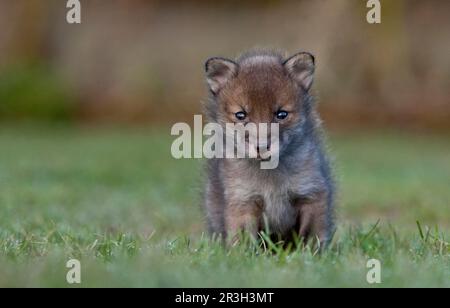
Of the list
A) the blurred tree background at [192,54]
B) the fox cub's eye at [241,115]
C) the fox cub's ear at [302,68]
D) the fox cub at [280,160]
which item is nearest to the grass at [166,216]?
the fox cub at [280,160]

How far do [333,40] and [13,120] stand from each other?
24.5ft

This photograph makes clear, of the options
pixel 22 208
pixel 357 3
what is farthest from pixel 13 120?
pixel 22 208

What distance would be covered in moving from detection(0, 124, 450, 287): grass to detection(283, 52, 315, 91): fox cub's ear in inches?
44.4

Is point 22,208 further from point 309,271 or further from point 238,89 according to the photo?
point 309,271

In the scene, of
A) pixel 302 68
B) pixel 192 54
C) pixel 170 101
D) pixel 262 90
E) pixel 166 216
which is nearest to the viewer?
pixel 262 90

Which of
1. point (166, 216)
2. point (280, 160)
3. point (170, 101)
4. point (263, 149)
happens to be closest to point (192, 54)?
point (170, 101)

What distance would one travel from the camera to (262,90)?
19.8 feet

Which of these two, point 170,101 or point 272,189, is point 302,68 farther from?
point 170,101

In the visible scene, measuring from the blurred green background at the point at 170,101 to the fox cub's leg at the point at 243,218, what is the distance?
1.11 meters

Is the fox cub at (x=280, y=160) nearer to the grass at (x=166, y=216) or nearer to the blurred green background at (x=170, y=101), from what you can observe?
the grass at (x=166, y=216)

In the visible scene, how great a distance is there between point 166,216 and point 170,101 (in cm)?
1225

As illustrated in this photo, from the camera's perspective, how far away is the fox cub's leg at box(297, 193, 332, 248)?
6.21 metres

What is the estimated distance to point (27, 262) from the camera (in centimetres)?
509

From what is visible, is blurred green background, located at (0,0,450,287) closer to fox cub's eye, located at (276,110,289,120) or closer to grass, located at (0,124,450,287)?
grass, located at (0,124,450,287)
